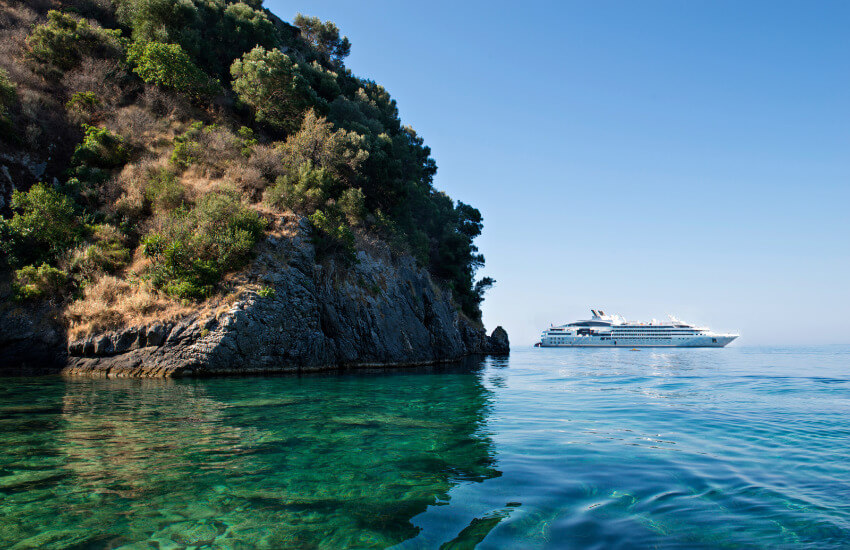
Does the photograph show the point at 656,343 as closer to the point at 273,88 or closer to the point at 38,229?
the point at 273,88

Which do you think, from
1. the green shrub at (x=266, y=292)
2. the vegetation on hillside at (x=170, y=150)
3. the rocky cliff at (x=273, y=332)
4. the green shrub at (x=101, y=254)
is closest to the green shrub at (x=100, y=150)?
the vegetation on hillside at (x=170, y=150)

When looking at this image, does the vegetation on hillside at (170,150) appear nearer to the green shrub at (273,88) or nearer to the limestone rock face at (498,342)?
the green shrub at (273,88)

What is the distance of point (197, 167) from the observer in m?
27.9

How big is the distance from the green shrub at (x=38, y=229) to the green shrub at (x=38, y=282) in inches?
47.1

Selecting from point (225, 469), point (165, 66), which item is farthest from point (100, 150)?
point (225, 469)

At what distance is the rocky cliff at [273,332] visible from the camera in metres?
19.5

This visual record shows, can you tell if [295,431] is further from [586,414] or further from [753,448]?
[753,448]

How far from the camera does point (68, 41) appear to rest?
105 ft

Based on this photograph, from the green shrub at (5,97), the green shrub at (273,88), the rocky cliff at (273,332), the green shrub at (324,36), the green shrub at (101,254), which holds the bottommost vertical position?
the rocky cliff at (273,332)

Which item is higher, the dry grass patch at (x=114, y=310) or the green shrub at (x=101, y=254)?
the green shrub at (x=101, y=254)

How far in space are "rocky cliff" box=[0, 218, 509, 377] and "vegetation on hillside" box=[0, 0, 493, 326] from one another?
168cm

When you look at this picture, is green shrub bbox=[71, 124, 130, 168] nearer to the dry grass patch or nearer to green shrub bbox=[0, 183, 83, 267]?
green shrub bbox=[0, 183, 83, 267]

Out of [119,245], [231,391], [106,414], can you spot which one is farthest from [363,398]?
[119,245]

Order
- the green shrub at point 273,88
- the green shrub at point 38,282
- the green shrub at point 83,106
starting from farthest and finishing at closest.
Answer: the green shrub at point 273,88 → the green shrub at point 83,106 → the green shrub at point 38,282
